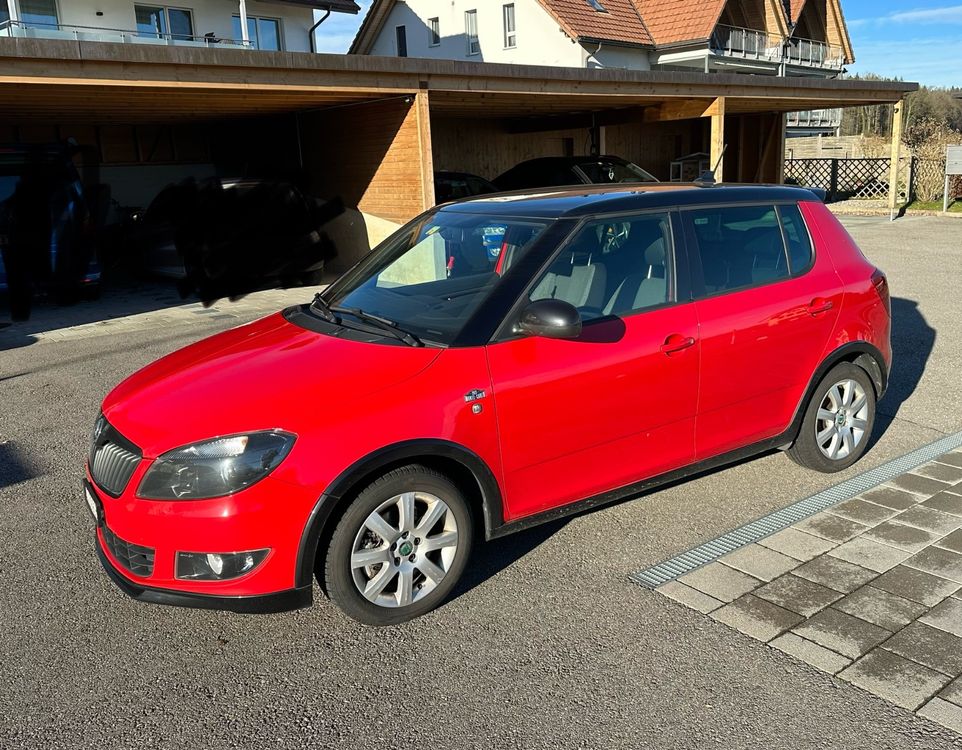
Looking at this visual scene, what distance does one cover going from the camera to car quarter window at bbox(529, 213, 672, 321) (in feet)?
13.4

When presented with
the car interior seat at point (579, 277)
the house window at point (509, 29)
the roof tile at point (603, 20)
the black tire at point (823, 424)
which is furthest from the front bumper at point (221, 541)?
the house window at point (509, 29)

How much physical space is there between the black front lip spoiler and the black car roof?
6.82 feet

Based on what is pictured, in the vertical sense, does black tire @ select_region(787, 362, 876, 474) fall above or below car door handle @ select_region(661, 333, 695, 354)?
below

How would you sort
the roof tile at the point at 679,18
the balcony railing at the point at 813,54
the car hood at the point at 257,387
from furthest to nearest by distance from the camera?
the balcony railing at the point at 813,54, the roof tile at the point at 679,18, the car hood at the point at 257,387

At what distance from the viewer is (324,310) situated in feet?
15.0

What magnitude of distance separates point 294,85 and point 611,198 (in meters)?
7.82

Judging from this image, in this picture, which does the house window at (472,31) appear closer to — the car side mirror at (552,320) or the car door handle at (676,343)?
the car door handle at (676,343)

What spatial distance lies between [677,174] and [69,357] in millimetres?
20161

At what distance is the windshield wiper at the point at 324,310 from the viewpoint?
172 inches

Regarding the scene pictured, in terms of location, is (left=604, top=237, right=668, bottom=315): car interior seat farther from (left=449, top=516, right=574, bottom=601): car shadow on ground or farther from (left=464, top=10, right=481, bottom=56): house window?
(left=464, top=10, right=481, bottom=56): house window

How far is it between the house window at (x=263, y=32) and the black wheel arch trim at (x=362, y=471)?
27.6m

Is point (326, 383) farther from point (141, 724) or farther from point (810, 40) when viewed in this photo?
point (810, 40)

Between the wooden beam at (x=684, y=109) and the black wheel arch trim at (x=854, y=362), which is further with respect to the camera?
the wooden beam at (x=684, y=109)

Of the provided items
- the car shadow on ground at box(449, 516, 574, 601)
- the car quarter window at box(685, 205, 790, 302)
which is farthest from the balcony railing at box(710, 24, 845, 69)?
the car shadow on ground at box(449, 516, 574, 601)
